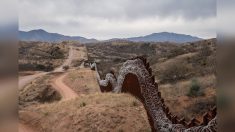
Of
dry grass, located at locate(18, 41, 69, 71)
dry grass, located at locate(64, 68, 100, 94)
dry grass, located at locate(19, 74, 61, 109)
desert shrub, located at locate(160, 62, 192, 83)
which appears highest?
dry grass, located at locate(18, 41, 69, 71)

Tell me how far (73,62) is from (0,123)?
3510 cm

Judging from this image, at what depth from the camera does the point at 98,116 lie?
8148 mm

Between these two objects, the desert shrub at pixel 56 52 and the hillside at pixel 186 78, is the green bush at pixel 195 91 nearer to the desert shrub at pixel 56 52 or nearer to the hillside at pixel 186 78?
the hillside at pixel 186 78

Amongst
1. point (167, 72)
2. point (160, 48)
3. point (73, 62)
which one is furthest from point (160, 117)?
point (160, 48)

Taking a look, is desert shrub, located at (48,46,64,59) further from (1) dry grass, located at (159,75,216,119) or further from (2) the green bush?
(2) the green bush

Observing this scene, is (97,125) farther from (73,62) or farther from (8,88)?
(73,62)

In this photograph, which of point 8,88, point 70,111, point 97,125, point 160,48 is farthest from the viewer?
point 160,48

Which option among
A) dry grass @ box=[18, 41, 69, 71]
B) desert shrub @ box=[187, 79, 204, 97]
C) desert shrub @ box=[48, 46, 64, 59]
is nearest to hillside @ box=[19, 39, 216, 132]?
desert shrub @ box=[187, 79, 204, 97]

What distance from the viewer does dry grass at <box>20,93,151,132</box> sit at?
7766 millimetres

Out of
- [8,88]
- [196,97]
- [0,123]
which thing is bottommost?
[196,97]

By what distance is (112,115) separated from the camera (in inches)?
320

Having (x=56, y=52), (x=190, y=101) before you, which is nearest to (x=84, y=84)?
(x=190, y=101)

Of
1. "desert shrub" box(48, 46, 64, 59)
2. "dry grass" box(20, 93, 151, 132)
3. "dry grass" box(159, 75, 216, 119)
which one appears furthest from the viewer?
"desert shrub" box(48, 46, 64, 59)

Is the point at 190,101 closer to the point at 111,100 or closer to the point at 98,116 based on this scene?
the point at 111,100
